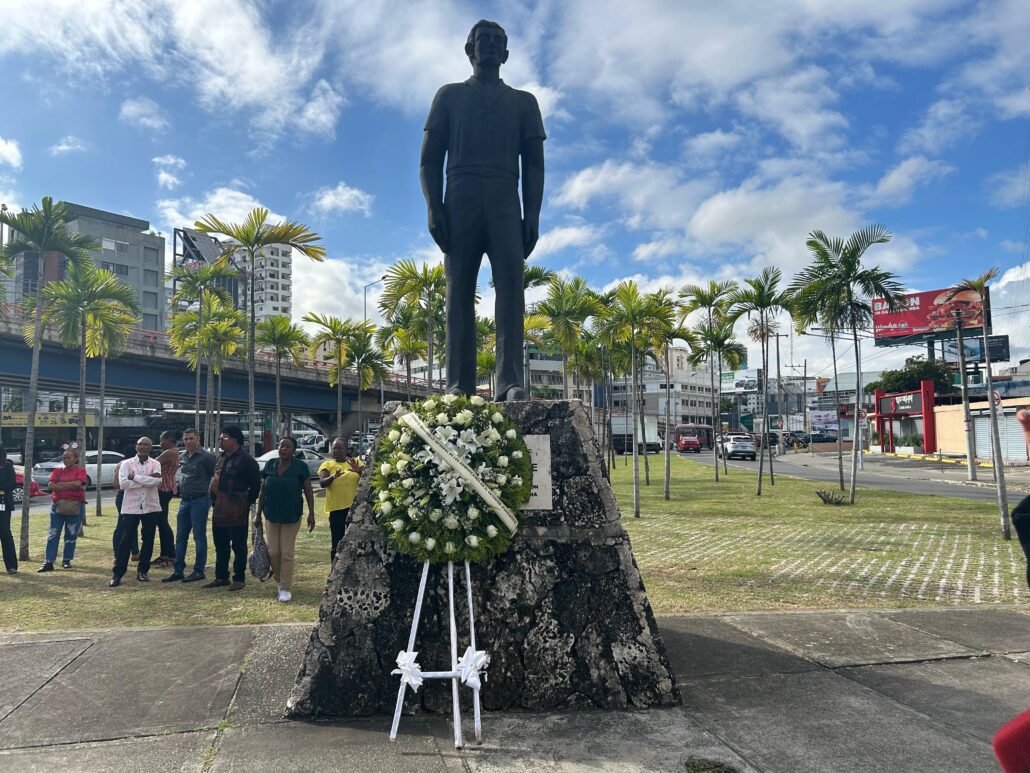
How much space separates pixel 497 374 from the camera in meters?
5.18

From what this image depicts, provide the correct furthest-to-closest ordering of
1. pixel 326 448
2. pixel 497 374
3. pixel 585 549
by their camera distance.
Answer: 1. pixel 326 448
2. pixel 497 374
3. pixel 585 549

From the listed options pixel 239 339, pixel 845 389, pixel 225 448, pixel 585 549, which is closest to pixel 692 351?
pixel 239 339

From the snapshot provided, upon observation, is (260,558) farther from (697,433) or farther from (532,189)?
(697,433)

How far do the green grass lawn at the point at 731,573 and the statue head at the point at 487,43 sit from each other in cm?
485

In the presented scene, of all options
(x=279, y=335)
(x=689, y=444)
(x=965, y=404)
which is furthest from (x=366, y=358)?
(x=689, y=444)

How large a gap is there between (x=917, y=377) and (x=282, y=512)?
57.6 metres

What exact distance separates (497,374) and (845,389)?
81681 mm

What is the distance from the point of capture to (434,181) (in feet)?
17.5

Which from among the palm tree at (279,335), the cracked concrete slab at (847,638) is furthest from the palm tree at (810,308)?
the palm tree at (279,335)

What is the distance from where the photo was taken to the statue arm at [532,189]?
17.9ft

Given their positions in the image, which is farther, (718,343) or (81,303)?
(718,343)

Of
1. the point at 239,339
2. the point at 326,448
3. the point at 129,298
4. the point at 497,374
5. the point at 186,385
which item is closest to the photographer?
the point at 497,374

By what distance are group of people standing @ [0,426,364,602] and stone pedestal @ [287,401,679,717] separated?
3.08m

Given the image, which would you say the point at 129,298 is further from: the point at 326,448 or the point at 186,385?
the point at 326,448
